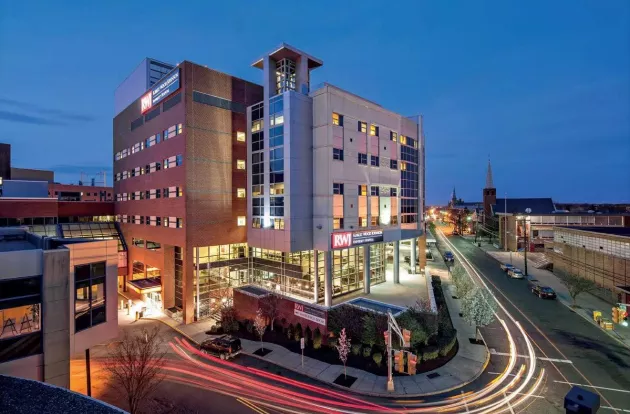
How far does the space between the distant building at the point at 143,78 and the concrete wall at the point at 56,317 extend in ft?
117

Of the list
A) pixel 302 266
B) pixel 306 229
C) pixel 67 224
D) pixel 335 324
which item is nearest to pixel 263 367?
pixel 335 324

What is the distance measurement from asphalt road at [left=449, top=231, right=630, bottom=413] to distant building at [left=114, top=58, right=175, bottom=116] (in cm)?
5392

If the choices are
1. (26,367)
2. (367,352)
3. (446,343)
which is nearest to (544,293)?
(446,343)

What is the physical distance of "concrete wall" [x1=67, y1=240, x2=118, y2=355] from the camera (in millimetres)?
16844

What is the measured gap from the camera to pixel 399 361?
71.0 ft

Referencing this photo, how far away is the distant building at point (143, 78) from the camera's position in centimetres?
4484

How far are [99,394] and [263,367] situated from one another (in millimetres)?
10944

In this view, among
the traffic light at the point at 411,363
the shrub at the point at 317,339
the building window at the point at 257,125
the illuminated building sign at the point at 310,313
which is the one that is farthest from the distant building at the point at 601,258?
the building window at the point at 257,125

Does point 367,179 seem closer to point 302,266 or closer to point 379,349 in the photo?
point 302,266

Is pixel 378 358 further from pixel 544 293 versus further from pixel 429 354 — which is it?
pixel 544 293

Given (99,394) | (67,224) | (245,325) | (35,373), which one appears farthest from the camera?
(67,224)

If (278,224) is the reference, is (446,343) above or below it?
below

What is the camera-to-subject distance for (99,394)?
20406mm

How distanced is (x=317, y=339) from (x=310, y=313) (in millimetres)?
2504
